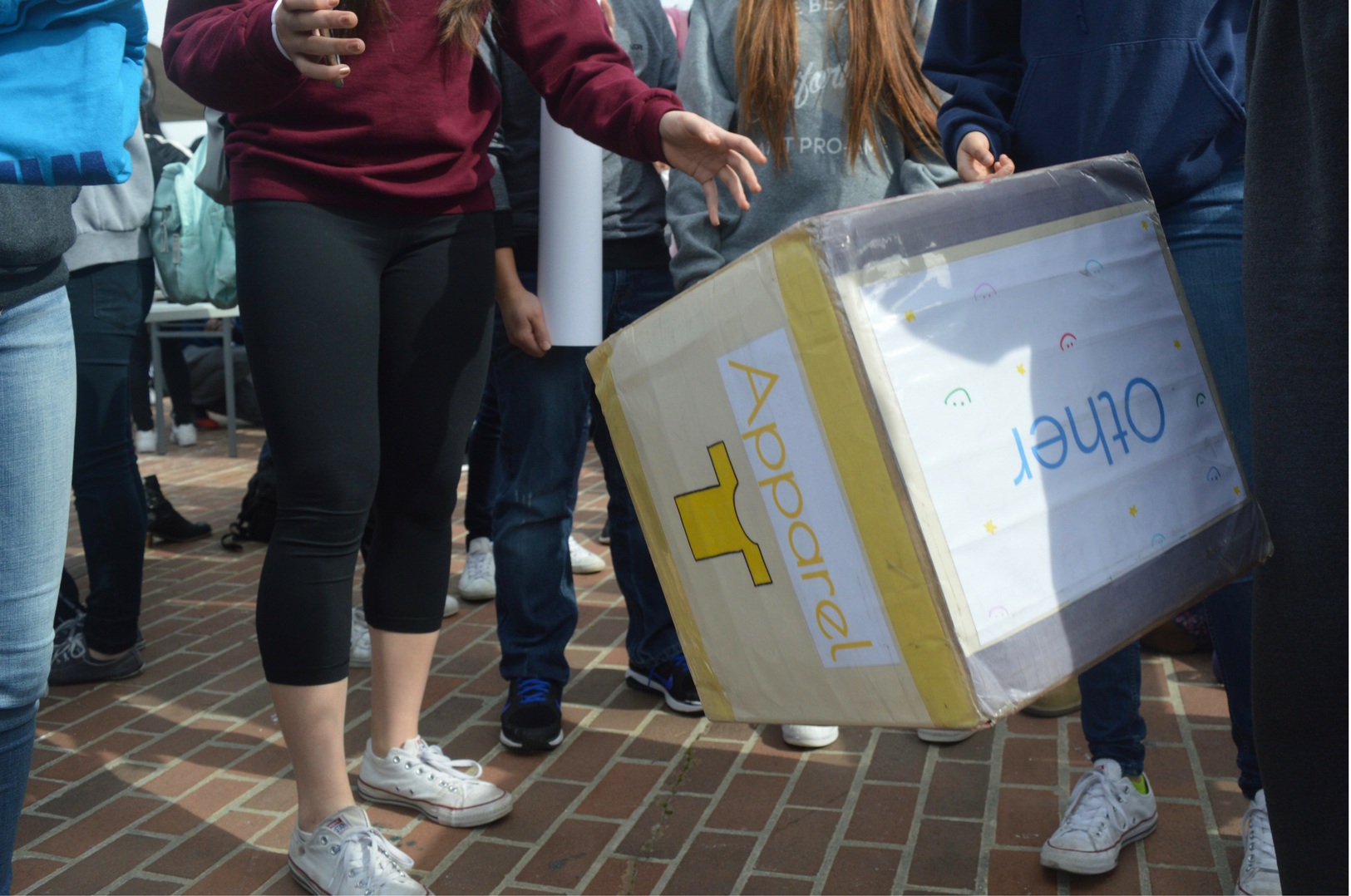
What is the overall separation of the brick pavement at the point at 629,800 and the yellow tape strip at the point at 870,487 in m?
0.89

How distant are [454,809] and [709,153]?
132 cm

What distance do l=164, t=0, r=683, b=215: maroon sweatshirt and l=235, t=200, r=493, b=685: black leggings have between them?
0.05 meters

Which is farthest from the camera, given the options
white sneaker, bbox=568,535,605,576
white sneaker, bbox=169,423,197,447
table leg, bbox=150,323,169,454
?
white sneaker, bbox=169,423,197,447

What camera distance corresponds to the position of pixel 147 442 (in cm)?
753

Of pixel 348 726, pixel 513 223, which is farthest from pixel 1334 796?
pixel 348 726

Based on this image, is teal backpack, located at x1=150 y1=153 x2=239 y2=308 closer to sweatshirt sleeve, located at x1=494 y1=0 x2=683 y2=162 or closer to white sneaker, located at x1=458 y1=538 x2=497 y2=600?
white sneaker, located at x1=458 y1=538 x2=497 y2=600

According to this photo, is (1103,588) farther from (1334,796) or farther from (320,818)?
(320,818)

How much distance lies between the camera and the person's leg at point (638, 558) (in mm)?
2658

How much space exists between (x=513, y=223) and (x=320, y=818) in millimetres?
1338

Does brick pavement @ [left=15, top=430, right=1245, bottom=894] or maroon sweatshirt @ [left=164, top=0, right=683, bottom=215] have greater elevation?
maroon sweatshirt @ [left=164, top=0, right=683, bottom=215]

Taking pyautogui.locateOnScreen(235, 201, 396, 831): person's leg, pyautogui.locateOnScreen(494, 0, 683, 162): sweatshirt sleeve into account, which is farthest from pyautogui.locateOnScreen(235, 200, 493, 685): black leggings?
pyautogui.locateOnScreen(494, 0, 683, 162): sweatshirt sleeve

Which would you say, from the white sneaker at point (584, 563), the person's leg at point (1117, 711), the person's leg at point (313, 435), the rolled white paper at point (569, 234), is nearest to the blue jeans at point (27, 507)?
the person's leg at point (313, 435)

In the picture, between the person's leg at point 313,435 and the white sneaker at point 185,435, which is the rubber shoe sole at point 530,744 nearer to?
the person's leg at point 313,435

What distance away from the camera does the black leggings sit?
1713 millimetres
